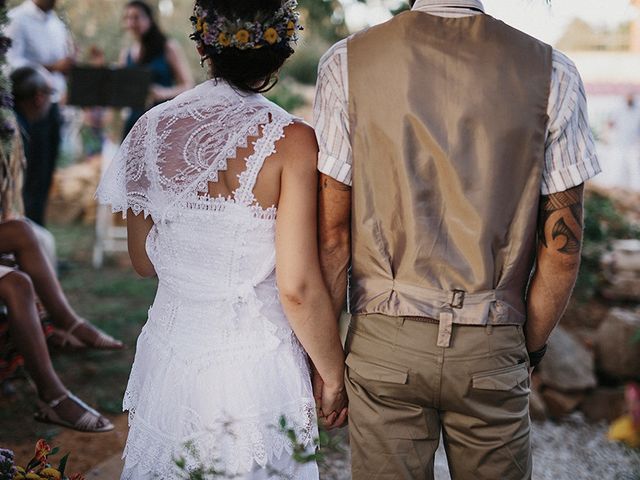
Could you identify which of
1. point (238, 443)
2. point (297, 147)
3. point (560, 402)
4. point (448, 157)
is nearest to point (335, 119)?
point (297, 147)

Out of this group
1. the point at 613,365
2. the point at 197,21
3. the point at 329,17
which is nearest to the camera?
the point at 197,21

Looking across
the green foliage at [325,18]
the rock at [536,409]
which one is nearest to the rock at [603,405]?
the rock at [536,409]

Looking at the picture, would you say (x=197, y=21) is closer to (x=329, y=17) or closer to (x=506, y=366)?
(x=506, y=366)

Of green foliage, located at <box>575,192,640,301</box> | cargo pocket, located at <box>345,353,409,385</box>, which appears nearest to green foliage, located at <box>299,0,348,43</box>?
cargo pocket, located at <box>345,353,409,385</box>

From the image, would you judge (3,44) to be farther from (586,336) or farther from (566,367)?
(586,336)

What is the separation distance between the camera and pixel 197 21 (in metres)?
2.08

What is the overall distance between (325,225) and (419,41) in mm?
534

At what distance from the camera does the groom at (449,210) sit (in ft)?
5.93

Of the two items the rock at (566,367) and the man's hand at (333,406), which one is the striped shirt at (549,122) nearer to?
the man's hand at (333,406)

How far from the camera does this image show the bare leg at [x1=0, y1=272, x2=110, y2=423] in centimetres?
338

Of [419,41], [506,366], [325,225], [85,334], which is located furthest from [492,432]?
[85,334]

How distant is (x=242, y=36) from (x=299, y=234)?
54 cm

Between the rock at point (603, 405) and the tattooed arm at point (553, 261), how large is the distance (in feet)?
9.81

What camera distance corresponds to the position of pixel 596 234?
6.50 metres
